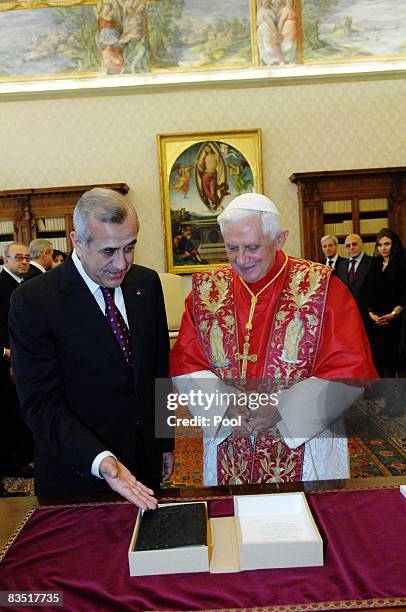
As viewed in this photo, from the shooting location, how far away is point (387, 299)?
21.6ft

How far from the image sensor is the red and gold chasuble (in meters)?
2.51

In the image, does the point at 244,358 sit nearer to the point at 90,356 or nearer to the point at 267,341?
the point at 267,341

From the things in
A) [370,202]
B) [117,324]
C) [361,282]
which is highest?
[370,202]

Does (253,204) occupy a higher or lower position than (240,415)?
higher

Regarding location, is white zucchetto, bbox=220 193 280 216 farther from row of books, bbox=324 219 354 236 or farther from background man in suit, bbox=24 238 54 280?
row of books, bbox=324 219 354 236

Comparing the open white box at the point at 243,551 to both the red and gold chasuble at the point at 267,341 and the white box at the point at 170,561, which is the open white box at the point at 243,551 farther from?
the red and gold chasuble at the point at 267,341

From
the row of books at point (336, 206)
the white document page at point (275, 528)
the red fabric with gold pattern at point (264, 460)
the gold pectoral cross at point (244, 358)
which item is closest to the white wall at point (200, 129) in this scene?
the row of books at point (336, 206)

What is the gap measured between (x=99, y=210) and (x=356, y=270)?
5.56 m

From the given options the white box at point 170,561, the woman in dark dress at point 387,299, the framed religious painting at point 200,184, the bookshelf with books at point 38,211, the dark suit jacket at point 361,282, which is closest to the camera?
the white box at point 170,561

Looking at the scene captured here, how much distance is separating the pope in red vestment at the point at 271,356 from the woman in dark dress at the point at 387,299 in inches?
163

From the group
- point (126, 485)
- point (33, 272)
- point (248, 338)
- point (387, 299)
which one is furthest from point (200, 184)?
point (126, 485)

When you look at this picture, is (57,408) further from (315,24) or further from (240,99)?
(315,24)

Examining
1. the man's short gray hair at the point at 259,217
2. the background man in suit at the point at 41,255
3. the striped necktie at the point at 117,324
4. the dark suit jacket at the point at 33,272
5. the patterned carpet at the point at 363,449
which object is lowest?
the patterned carpet at the point at 363,449

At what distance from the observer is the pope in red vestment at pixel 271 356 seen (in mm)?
2387
